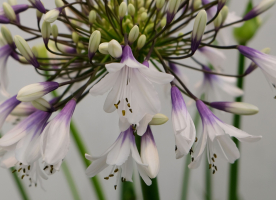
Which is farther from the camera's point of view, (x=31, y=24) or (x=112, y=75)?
(x=31, y=24)

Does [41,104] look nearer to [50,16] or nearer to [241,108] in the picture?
[50,16]

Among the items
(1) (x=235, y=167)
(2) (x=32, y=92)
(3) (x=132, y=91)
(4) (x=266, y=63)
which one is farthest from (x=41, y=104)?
(1) (x=235, y=167)

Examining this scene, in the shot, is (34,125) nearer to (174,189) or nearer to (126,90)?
(126,90)

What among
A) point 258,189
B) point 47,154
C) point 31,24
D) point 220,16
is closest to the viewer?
point 47,154

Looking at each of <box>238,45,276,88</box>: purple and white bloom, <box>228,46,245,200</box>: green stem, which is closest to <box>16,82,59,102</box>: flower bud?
<box>238,45,276,88</box>: purple and white bloom

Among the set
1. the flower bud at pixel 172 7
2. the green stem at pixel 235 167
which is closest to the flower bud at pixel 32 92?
the flower bud at pixel 172 7

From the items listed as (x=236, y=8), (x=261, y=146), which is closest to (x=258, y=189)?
(x=261, y=146)
